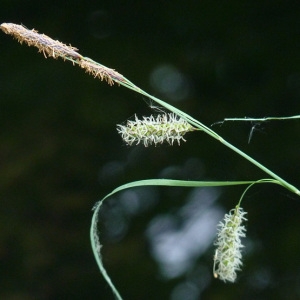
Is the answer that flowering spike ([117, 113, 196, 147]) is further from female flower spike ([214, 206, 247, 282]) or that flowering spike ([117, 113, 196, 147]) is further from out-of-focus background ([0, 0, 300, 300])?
out-of-focus background ([0, 0, 300, 300])

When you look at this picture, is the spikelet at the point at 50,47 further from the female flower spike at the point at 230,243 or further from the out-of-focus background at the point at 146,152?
the out-of-focus background at the point at 146,152

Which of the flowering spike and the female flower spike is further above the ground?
the flowering spike

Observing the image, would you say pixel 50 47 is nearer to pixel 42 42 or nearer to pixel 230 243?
pixel 42 42

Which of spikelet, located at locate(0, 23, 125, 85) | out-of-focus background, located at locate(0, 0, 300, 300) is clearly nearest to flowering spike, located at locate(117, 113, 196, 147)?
spikelet, located at locate(0, 23, 125, 85)

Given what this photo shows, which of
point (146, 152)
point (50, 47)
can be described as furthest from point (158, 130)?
point (146, 152)

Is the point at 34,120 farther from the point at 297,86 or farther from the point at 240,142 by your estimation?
the point at 297,86

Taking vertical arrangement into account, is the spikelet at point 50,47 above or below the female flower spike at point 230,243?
above

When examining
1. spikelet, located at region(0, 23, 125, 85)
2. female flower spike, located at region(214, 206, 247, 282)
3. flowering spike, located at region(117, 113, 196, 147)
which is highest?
spikelet, located at region(0, 23, 125, 85)

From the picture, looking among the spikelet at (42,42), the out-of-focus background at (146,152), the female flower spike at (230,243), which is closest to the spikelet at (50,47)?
the spikelet at (42,42)
